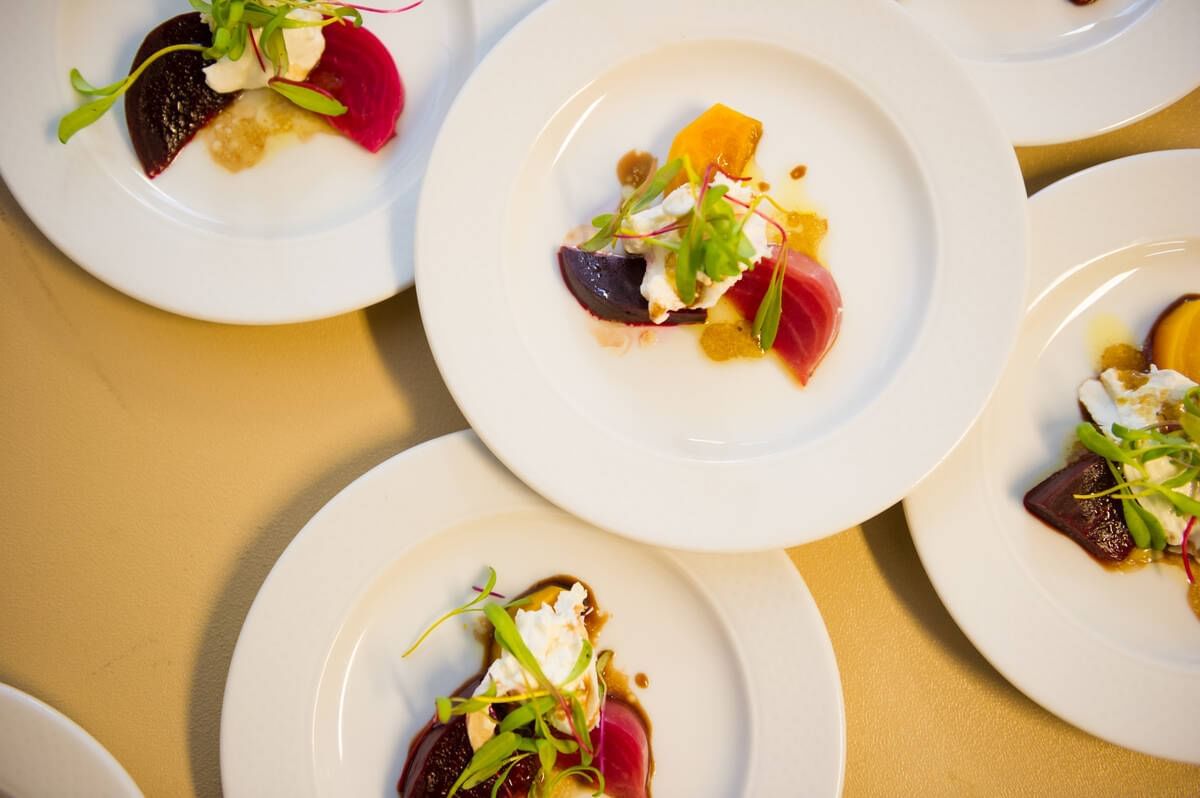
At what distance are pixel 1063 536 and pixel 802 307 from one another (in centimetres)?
69

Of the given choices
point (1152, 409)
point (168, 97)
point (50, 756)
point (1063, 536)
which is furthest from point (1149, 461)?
point (50, 756)

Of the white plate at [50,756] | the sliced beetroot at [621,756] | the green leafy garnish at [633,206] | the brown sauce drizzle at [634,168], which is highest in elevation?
the brown sauce drizzle at [634,168]

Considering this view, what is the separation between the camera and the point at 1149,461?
5.37ft

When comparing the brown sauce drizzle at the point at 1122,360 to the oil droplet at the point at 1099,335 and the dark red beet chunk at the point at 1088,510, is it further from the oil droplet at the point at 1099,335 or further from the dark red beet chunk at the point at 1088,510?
the dark red beet chunk at the point at 1088,510

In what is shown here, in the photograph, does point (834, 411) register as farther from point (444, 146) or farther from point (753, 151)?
point (444, 146)

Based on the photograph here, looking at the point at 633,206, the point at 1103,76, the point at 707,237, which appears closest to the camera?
the point at 707,237

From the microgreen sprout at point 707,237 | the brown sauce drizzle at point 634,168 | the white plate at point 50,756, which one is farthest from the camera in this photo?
the brown sauce drizzle at point 634,168

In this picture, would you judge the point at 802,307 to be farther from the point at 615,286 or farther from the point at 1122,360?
the point at 1122,360

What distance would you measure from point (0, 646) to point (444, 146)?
1382mm

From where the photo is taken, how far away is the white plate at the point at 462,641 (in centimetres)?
162

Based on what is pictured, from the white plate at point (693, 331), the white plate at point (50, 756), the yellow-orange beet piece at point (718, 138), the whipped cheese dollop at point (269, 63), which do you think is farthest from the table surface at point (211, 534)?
the yellow-orange beet piece at point (718, 138)

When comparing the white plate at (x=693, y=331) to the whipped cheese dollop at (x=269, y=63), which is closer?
the white plate at (x=693, y=331)

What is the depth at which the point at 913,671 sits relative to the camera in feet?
5.91

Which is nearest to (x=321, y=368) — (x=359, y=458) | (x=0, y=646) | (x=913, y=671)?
(x=359, y=458)
